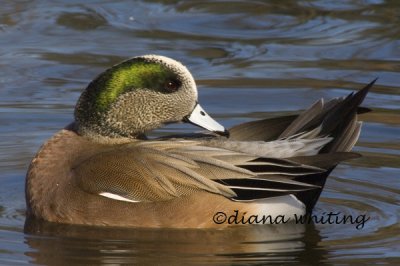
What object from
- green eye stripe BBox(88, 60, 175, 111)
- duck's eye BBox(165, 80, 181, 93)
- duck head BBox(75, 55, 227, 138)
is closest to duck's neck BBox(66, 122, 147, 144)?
duck head BBox(75, 55, 227, 138)

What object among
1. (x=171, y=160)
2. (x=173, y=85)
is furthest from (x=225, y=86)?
(x=171, y=160)

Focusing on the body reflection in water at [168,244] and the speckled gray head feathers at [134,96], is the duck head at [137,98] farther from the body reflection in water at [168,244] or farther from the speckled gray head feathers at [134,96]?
the body reflection in water at [168,244]

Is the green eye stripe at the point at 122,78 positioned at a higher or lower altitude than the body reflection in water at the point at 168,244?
higher

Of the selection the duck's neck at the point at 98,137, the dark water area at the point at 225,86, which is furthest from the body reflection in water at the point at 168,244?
the duck's neck at the point at 98,137

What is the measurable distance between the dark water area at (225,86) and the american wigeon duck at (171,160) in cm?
10

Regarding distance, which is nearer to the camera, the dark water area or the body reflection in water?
the body reflection in water

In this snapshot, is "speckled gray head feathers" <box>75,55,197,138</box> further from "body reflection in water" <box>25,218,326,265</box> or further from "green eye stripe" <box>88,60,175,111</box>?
"body reflection in water" <box>25,218,326,265</box>

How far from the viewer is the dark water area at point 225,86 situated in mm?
6266

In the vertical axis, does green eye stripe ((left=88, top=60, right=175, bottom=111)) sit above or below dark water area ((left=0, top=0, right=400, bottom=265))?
above

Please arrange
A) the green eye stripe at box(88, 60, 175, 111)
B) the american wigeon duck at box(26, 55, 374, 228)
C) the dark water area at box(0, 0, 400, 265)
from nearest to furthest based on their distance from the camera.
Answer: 1. the dark water area at box(0, 0, 400, 265)
2. the american wigeon duck at box(26, 55, 374, 228)
3. the green eye stripe at box(88, 60, 175, 111)

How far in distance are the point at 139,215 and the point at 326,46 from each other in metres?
3.91

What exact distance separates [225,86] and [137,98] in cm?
238

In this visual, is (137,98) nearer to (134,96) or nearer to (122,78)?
(134,96)

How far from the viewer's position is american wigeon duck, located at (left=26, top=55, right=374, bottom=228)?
646 cm
